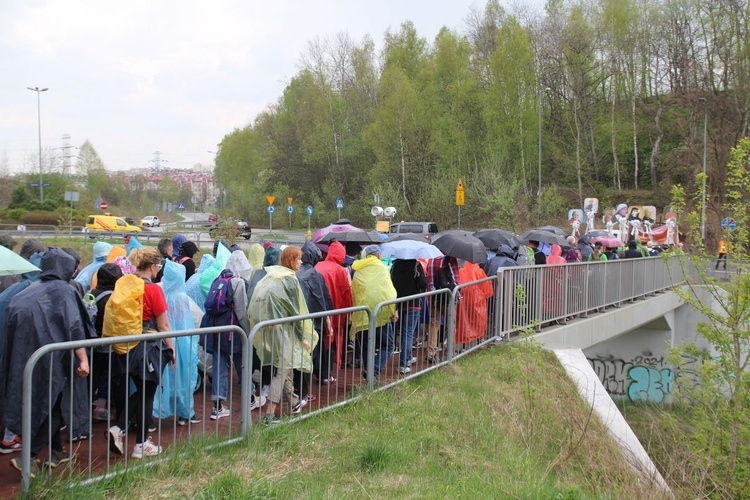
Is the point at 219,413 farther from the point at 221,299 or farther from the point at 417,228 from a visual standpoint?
the point at 417,228

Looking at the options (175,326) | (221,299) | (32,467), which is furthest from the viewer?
(221,299)

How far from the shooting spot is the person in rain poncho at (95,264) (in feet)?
25.0

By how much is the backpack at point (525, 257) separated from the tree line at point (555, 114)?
2935 cm

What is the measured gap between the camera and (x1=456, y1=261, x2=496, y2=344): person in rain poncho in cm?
900

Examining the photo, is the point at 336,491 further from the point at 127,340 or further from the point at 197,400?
the point at 197,400

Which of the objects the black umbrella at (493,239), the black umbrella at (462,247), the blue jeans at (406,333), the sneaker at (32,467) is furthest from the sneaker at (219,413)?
the black umbrella at (493,239)

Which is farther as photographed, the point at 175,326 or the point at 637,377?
the point at 637,377

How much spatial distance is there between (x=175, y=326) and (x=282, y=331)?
3.49 feet

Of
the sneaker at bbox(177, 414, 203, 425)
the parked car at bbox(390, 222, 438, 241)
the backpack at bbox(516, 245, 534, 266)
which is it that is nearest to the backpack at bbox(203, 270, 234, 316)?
the sneaker at bbox(177, 414, 203, 425)

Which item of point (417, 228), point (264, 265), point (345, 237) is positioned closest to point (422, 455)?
point (264, 265)

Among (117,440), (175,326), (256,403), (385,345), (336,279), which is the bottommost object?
(256,403)

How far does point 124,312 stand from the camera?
16.3 feet

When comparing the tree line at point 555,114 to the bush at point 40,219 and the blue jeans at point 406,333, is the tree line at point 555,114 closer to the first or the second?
the bush at point 40,219

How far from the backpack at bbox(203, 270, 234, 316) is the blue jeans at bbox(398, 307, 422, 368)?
2.20m
